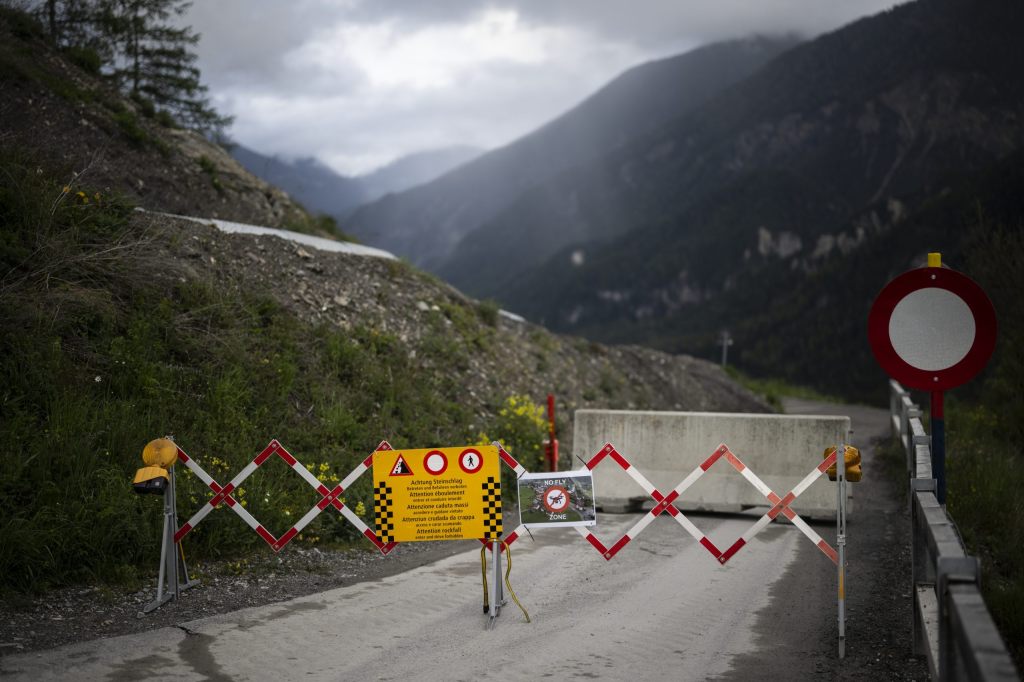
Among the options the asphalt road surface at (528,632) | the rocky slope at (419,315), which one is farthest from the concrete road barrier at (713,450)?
the rocky slope at (419,315)

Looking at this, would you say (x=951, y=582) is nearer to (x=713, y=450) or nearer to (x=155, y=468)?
(x=155, y=468)

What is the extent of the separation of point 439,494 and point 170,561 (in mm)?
2420

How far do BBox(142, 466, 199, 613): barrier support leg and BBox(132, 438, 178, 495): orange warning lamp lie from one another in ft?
0.69

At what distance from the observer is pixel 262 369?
1215 centimetres

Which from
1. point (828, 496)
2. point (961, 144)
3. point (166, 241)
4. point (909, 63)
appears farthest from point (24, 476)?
point (909, 63)

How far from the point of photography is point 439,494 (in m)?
7.07

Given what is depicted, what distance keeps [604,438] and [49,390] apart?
719cm

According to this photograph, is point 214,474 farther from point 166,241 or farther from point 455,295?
point 455,295

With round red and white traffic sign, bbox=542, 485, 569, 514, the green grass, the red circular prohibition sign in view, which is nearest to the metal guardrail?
the red circular prohibition sign

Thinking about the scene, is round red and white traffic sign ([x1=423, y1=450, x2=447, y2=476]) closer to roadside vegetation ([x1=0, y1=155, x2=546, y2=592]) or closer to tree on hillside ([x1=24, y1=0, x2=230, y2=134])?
roadside vegetation ([x1=0, y1=155, x2=546, y2=592])

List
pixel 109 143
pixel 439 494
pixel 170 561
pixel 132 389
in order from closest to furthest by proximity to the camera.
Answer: pixel 439 494, pixel 170 561, pixel 132 389, pixel 109 143

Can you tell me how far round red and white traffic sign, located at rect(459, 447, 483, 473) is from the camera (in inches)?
276

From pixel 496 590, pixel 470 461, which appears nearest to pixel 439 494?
pixel 470 461

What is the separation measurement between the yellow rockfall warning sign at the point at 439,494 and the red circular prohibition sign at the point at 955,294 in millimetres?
3055
